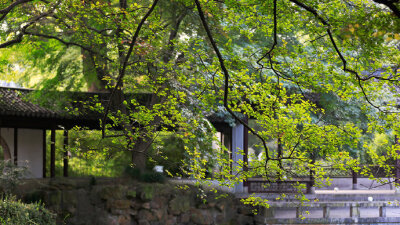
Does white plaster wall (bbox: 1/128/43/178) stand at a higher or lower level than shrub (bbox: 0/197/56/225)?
higher

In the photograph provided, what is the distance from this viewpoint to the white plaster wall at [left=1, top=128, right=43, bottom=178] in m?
13.7

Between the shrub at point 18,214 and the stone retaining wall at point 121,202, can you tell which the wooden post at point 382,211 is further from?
the shrub at point 18,214

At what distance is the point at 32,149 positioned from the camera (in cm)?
1420

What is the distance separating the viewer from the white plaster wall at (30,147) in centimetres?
1366

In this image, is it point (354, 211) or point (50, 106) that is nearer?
point (50, 106)

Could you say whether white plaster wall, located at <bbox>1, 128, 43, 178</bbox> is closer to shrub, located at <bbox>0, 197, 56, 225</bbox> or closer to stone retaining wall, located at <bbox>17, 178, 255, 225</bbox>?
stone retaining wall, located at <bbox>17, 178, 255, 225</bbox>

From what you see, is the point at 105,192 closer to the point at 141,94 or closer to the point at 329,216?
the point at 141,94

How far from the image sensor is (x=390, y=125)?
5.55 metres

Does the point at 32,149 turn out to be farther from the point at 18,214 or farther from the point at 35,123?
the point at 18,214

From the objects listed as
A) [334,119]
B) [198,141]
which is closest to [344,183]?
[334,119]

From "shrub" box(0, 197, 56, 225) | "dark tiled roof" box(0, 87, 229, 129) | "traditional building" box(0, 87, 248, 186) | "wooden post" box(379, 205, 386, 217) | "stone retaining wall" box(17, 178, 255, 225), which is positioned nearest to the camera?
"shrub" box(0, 197, 56, 225)

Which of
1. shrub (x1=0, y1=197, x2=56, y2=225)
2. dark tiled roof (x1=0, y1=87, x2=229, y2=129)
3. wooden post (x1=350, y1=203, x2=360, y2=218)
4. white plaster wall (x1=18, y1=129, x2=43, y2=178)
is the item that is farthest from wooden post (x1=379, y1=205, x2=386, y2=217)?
white plaster wall (x1=18, y1=129, x2=43, y2=178)

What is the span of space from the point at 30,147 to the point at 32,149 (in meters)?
0.08

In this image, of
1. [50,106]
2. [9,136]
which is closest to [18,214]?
[50,106]
